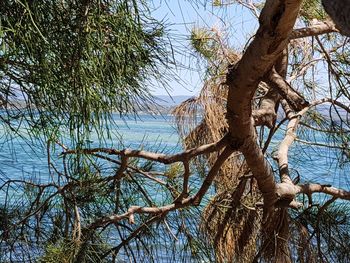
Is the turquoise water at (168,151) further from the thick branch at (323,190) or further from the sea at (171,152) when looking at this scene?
the thick branch at (323,190)

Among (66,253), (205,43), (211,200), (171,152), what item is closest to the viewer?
(66,253)

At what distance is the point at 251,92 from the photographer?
31.0 inches

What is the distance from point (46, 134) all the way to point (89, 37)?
0.47 ft

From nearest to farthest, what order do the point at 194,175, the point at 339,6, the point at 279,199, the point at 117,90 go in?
the point at 339,6 < the point at 117,90 < the point at 279,199 < the point at 194,175

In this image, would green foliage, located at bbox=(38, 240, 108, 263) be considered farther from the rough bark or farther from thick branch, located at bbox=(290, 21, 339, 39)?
thick branch, located at bbox=(290, 21, 339, 39)

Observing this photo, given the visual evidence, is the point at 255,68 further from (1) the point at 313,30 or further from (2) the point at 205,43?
(2) the point at 205,43

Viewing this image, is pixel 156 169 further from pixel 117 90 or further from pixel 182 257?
pixel 117 90

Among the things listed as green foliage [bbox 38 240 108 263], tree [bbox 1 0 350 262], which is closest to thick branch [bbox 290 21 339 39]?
tree [bbox 1 0 350 262]

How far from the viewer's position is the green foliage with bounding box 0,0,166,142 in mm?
726

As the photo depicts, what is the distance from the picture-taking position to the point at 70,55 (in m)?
0.77

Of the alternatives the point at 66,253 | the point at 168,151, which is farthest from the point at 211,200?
the point at 66,253

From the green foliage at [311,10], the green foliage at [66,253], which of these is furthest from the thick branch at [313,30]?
the green foliage at [66,253]

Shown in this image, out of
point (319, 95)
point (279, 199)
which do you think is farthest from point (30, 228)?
point (319, 95)

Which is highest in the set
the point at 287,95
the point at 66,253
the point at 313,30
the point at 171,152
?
the point at 313,30
